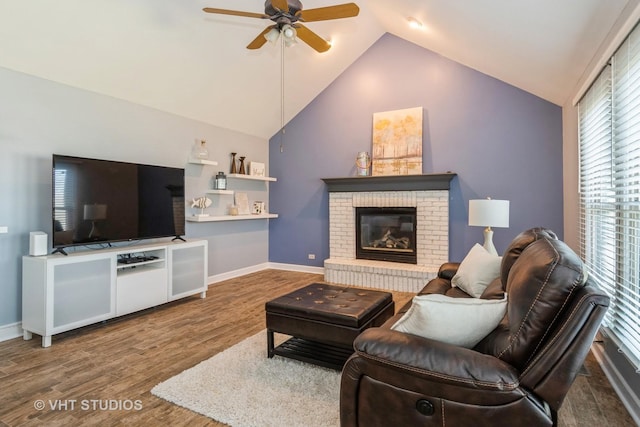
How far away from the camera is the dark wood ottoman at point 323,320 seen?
2410mm

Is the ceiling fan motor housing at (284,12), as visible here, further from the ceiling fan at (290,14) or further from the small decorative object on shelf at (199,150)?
the small decorative object on shelf at (199,150)

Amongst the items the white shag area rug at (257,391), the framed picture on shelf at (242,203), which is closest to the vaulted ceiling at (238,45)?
the framed picture on shelf at (242,203)

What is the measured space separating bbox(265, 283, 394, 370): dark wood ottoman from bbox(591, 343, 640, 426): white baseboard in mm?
1543

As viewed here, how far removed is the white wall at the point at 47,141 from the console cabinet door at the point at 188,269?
62 centimetres

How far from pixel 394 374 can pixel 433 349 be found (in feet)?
0.62

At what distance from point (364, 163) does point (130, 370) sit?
416 centimetres

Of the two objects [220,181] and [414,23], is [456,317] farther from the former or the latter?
[220,181]

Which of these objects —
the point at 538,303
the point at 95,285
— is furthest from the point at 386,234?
the point at 538,303

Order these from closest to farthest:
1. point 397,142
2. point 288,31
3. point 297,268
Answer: point 288,31 → point 397,142 → point 297,268

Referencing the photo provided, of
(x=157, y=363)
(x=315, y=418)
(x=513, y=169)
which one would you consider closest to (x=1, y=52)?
(x=157, y=363)

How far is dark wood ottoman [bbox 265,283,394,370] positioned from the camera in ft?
7.91

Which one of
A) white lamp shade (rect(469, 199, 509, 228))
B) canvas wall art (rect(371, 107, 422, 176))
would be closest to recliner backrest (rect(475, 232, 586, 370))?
white lamp shade (rect(469, 199, 509, 228))

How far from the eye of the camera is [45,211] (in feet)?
11.2

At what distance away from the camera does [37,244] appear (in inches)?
122
